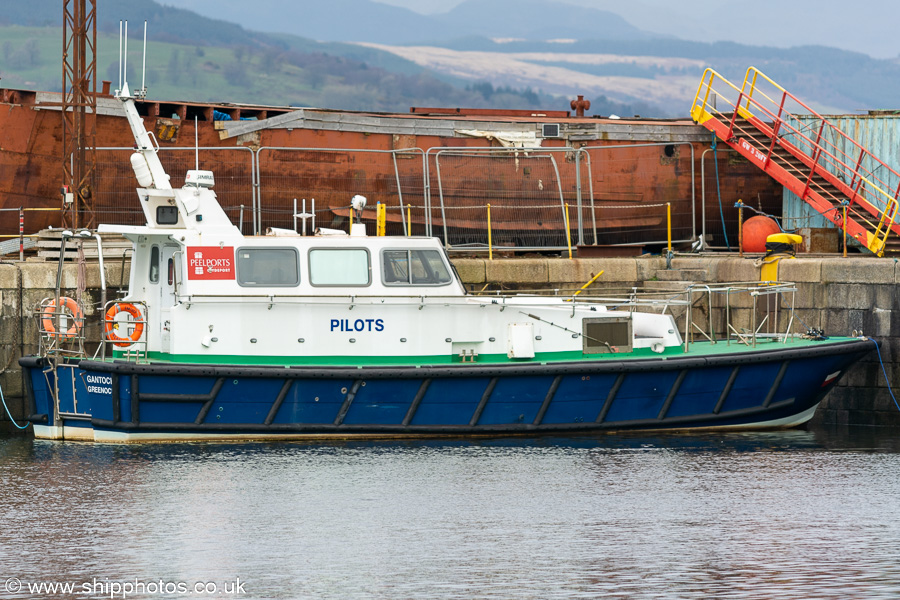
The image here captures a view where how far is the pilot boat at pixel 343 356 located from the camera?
15719 mm

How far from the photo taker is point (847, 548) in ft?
37.3

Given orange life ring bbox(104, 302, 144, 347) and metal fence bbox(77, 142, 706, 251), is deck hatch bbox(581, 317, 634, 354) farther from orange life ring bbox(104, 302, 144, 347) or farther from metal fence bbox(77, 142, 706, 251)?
orange life ring bbox(104, 302, 144, 347)

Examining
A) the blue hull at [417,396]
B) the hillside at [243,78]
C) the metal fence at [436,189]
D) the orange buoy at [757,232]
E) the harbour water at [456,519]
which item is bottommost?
the harbour water at [456,519]

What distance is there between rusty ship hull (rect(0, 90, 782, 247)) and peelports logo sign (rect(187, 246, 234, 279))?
16.2ft

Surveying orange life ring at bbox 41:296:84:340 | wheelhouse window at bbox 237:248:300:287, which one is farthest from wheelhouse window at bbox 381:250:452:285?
orange life ring at bbox 41:296:84:340

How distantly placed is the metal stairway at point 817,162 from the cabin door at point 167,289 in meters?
10.5

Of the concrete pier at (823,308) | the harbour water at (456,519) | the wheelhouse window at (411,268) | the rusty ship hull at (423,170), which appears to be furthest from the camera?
the rusty ship hull at (423,170)

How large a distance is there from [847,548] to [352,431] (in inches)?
274

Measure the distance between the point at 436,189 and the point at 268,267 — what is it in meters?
6.92

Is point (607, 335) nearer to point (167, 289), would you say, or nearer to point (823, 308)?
point (823, 308)

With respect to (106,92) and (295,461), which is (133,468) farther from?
(106,92)

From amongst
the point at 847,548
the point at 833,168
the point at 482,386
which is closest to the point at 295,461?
the point at 482,386

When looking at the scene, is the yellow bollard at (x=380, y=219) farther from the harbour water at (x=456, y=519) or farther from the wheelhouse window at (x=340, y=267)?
the harbour water at (x=456, y=519)

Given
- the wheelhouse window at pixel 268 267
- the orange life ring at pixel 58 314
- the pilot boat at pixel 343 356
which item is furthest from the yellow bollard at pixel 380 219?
the orange life ring at pixel 58 314
